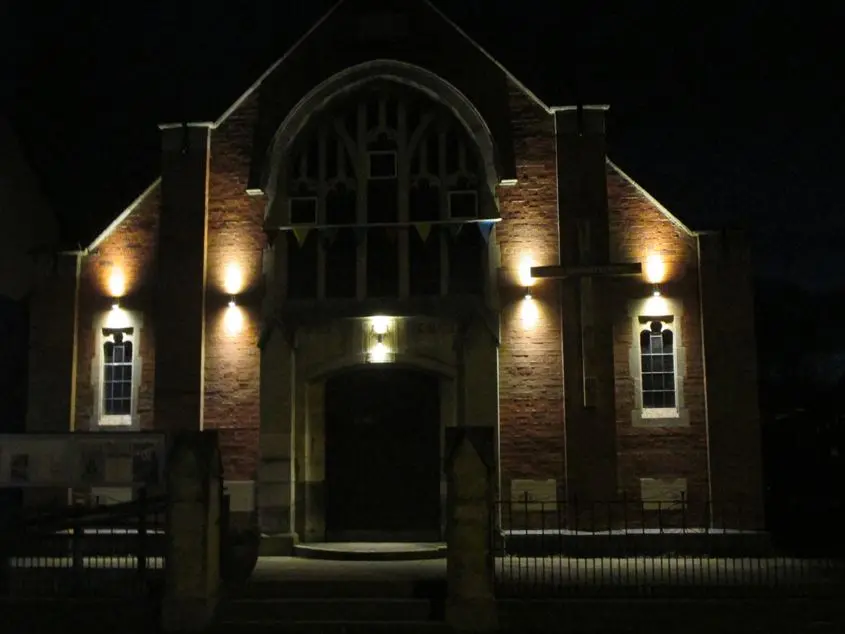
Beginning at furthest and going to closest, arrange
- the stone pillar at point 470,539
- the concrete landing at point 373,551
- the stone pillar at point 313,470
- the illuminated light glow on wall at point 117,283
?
the illuminated light glow on wall at point 117,283 → the stone pillar at point 313,470 → the concrete landing at point 373,551 → the stone pillar at point 470,539

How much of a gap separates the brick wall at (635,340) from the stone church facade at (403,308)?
A: 0.12 ft

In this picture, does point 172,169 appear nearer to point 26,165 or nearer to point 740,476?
point 26,165

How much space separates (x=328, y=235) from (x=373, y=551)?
227 inches

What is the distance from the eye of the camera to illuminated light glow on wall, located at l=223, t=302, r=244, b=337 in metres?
18.3

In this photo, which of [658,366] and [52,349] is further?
[52,349]

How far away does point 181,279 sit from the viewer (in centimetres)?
1841

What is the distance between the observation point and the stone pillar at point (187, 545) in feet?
40.1

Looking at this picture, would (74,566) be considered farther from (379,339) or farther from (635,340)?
(635,340)

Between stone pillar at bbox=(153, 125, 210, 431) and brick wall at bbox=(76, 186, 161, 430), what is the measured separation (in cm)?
48

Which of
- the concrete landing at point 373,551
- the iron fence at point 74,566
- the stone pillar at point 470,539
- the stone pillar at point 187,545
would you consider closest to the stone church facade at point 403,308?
the concrete landing at point 373,551

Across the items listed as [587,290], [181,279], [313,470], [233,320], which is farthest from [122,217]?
[587,290]

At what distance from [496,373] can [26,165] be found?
41.2ft

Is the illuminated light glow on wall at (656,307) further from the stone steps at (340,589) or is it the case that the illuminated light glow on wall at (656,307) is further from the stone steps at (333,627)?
the stone steps at (333,627)

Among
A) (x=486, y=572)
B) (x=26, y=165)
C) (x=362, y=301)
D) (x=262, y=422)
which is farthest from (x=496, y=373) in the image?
(x=26, y=165)
